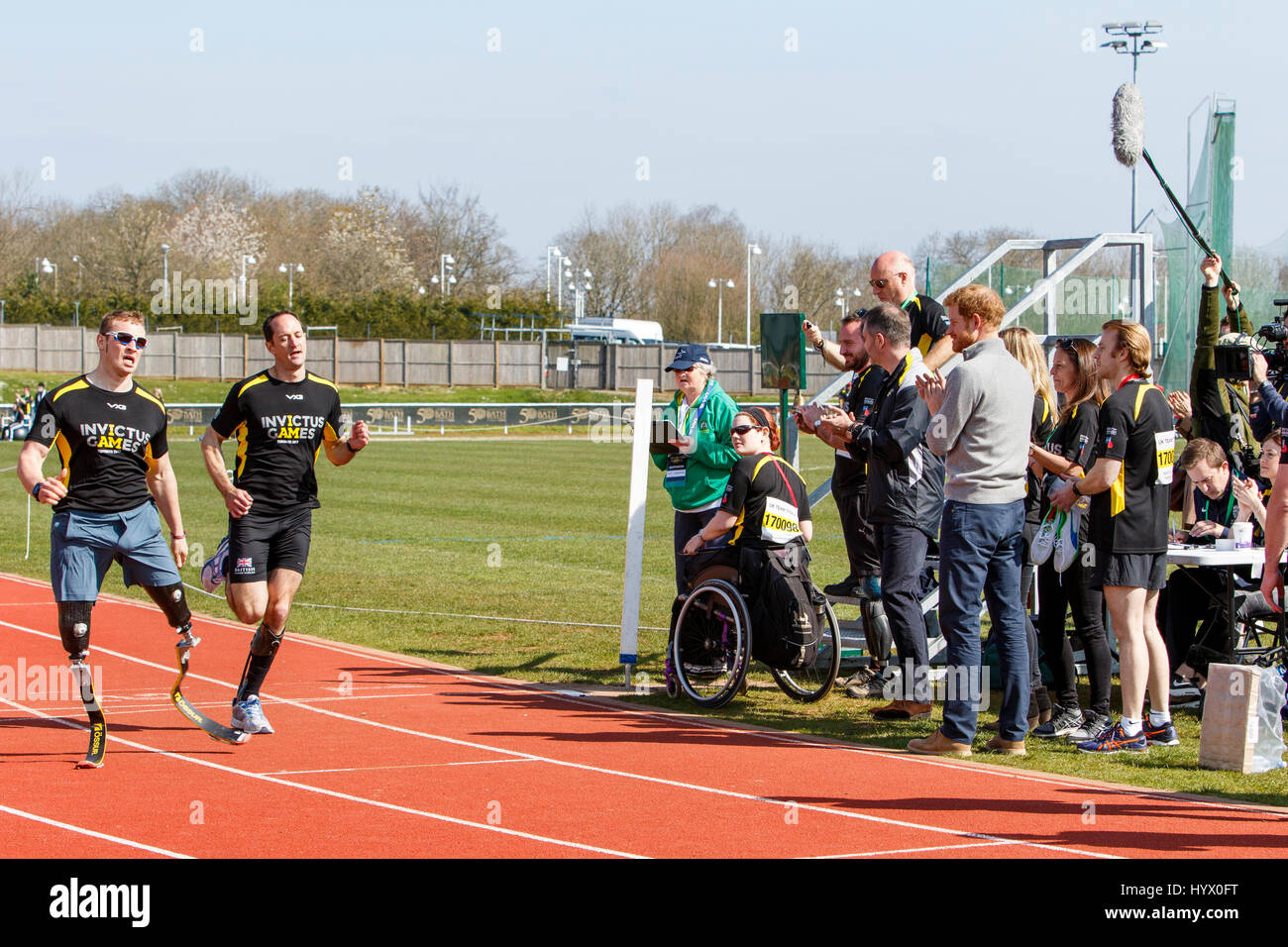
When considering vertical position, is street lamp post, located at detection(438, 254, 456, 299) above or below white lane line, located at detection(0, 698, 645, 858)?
above

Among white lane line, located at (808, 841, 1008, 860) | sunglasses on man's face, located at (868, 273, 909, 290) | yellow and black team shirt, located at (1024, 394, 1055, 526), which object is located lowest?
white lane line, located at (808, 841, 1008, 860)

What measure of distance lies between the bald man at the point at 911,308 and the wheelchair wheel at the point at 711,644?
1582 mm

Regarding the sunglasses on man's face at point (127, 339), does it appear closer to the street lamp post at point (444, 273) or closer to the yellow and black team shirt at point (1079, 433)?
the yellow and black team shirt at point (1079, 433)

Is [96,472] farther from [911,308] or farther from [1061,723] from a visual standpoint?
[1061,723]

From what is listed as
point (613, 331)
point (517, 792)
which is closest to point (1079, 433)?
point (517, 792)

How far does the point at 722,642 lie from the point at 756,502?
863 mm

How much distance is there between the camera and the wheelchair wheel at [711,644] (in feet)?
28.0

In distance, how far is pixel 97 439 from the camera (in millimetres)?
7367

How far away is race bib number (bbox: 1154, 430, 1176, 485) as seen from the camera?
754 cm

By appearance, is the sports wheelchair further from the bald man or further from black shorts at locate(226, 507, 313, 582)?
black shorts at locate(226, 507, 313, 582)

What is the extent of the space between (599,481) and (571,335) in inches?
1760

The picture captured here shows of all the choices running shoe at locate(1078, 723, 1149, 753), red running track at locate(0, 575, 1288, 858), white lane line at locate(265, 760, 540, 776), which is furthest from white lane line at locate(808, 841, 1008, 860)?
white lane line at locate(265, 760, 540, 776)

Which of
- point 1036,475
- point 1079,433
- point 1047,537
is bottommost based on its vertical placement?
point 1047,537
